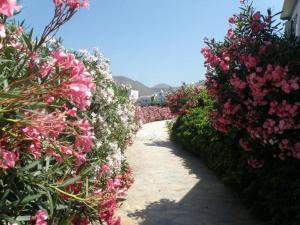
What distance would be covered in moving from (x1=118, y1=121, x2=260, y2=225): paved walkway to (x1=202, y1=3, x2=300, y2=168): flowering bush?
1.21 meters

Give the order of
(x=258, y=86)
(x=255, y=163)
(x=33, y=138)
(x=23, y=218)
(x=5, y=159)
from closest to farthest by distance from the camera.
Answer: (x=5, y=159)
(x=33, y=138)
(x=23, y=218)
(x=258, y=86)
(x=255, y=163)

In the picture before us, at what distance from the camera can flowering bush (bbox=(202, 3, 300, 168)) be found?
558 centimetres

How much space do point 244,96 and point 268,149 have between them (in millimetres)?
845

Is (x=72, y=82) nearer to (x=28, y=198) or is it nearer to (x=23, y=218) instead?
(x=28, y=198)

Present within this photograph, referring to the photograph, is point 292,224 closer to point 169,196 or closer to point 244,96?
point 244,96

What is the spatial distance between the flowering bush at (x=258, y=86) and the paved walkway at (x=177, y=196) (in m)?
1.21

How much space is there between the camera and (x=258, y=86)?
5.68m

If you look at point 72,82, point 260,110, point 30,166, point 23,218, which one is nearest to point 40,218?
point 23,218

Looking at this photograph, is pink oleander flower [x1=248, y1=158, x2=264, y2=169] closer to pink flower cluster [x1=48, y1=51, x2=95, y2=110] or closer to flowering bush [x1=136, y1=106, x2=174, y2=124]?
pink flower cluster [x1=48, y1=51, x2=95, y2=110]

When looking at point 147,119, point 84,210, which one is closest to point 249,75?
point 84,210

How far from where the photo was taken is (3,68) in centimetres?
260

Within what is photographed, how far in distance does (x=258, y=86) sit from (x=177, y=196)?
3.45 meters

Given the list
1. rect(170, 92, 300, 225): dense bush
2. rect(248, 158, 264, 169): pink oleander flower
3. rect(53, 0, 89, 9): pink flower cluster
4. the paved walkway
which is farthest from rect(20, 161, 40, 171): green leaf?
rect(248, 158, 264, 169): pink oleander flower

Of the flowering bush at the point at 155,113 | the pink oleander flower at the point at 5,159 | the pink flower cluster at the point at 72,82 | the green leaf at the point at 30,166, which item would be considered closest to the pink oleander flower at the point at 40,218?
the green leaf at the point at 30,166
